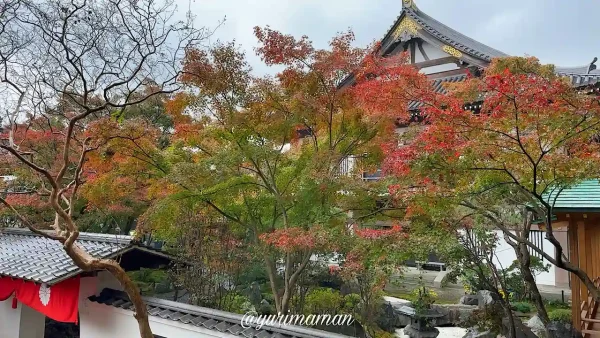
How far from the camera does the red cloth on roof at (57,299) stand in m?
7.42

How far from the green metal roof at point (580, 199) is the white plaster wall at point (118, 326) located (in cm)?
652

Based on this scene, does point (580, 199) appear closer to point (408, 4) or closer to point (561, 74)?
point (561, 74)

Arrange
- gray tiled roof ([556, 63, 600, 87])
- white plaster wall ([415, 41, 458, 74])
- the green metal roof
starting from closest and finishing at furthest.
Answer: the green metal roof < gray tiled roof ([556, 63, 600, 87]) < white plaster wall ([415, 41, 458, 74])

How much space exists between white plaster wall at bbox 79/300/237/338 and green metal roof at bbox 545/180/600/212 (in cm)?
652

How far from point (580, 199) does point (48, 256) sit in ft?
33.8

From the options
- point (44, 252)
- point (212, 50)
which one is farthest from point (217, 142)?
point (44, 252)

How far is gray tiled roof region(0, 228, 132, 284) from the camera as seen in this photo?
7.02 metres

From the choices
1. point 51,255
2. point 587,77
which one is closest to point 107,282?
point 51,255

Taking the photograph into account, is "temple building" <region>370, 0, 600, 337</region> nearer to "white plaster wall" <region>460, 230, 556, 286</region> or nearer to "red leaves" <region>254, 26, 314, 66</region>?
"white plaster wall" <region>460, 230, 556, 286</region>

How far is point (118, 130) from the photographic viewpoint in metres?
7.65

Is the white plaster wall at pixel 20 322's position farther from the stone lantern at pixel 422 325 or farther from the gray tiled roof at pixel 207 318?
the stone lantern at pixel 422 325

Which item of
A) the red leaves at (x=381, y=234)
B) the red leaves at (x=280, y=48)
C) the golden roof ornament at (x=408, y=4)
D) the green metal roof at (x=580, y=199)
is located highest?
the golden roof ornament at (x=408, y=4)

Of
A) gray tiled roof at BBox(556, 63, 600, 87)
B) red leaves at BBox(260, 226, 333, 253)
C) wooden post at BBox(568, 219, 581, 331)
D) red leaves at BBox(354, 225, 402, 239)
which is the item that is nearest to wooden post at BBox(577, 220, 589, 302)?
wooden post at BBox(568, 219, 581, 331)

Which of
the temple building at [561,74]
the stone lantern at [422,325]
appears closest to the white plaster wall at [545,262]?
the temple building at [561,74]
